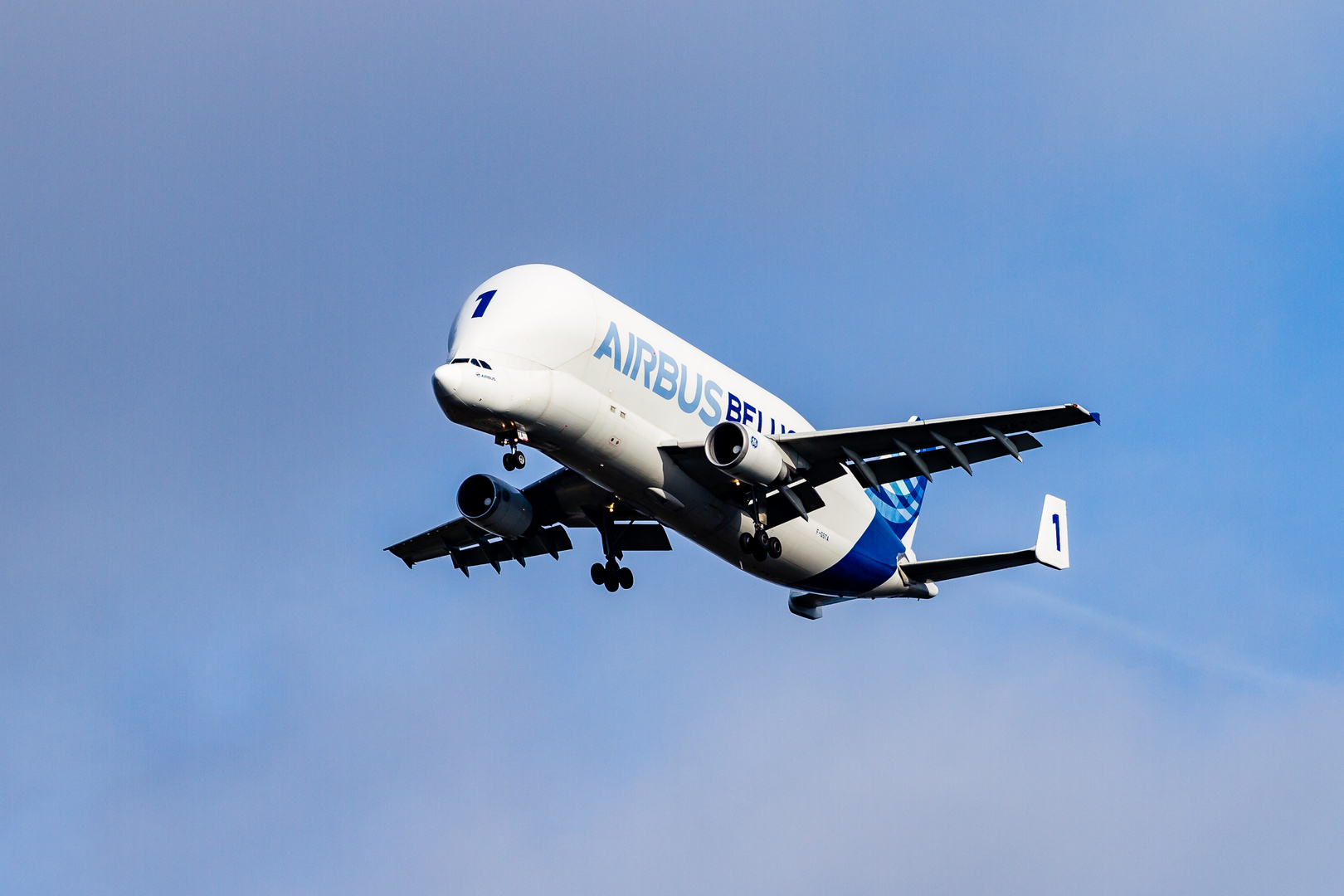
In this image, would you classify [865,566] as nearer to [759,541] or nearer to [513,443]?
[759,541]

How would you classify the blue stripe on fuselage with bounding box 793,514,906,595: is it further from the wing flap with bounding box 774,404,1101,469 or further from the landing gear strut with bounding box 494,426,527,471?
the landing gear strut with bounding box 494,426,527,471

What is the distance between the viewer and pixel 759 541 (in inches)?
1465

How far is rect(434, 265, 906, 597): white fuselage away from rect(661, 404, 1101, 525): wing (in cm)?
64

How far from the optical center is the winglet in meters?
42.5

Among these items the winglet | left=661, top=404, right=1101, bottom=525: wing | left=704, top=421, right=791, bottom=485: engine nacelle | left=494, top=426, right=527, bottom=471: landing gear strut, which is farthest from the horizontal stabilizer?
left=494, top=426, right=527, bottom=471: landing gear strut

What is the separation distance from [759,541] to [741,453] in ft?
11.7

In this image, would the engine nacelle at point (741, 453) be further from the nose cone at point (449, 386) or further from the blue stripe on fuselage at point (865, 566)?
the blue stripe on fuselage at point (865, 566)

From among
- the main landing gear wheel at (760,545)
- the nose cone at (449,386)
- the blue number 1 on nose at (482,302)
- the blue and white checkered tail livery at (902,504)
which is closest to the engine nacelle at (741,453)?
the main landing gear wheel at (760,545)

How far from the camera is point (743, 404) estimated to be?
1503 inches

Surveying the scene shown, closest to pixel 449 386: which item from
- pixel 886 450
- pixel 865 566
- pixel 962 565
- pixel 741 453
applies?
pixel 741 453

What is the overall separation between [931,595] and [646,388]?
13863 mm

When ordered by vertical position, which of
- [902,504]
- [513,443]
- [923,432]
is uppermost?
[902,504]

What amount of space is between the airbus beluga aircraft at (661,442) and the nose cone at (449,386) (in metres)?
0.04

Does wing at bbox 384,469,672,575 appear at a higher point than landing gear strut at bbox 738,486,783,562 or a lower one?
higher
